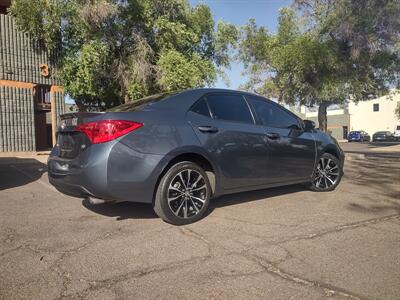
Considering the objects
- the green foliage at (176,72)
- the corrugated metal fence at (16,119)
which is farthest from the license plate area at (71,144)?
the corrugated metal fence at (16,119)

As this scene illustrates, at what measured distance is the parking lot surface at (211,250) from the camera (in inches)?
115

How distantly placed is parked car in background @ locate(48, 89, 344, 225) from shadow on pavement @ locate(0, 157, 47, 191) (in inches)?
136

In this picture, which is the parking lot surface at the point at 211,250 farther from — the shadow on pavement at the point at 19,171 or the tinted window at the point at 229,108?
the shadow on pavement at the point at 19,171

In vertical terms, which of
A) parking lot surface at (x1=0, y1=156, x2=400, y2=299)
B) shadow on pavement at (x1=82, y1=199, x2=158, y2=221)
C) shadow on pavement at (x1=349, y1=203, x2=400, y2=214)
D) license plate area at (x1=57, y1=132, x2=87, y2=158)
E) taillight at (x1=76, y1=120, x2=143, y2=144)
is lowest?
parking lot surface at (x1=0, y1=156, x2=400, y2=299)

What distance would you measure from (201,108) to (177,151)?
2.48ft

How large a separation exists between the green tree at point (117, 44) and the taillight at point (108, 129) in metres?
8.86

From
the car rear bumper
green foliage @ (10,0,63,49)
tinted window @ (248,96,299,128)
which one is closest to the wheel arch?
the car rear bumper

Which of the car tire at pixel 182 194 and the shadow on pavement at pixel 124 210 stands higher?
the car tire at pixel 182 194

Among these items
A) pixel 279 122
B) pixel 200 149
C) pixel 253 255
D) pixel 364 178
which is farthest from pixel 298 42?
pixel 253 255

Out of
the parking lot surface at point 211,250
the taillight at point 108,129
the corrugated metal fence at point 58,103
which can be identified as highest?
the corrugated metal fence at point 58,103

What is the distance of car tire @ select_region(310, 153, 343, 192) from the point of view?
644 cm

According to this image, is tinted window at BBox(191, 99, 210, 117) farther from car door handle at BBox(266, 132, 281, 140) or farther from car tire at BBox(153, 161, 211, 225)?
car door handle at BBox(266, 132, 281, 140)

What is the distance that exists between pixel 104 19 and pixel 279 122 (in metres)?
9.45

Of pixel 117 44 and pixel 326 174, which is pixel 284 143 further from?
pixel 117 44
